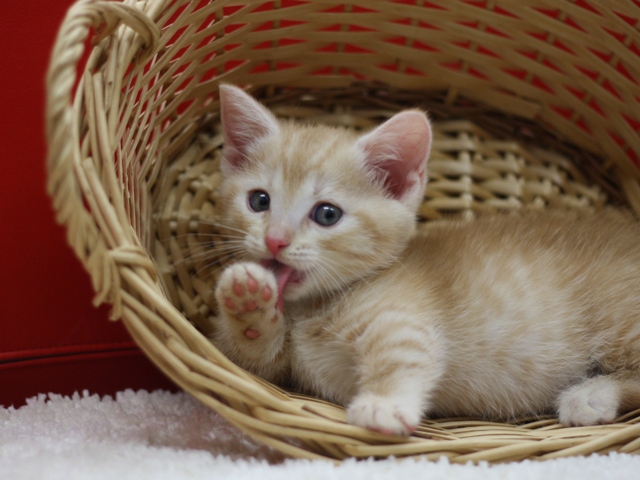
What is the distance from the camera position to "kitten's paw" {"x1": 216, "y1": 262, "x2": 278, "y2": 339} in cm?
113

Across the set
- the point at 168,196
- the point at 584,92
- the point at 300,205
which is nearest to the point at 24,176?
the point at 168,196

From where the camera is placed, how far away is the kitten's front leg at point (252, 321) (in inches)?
44.8

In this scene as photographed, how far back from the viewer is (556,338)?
4.52 ft

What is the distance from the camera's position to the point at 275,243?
1220mm

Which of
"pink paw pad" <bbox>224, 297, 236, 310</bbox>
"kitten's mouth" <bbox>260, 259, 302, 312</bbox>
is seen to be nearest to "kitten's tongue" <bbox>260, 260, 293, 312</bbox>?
"kitten's mouth" <bbox>260, 259, 302, 312</bbox>

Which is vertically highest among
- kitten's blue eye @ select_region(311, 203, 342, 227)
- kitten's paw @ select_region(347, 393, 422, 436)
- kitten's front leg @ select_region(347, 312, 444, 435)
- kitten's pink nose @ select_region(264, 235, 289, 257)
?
kitten's blue eye @ select_region(311, 203, 342, 227)

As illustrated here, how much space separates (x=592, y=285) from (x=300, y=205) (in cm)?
70

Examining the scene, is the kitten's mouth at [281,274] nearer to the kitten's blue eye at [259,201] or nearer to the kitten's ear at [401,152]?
the kitten's blue eye at [259,201]

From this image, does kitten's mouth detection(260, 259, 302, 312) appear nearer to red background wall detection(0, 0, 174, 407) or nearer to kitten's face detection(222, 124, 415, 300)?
kitten's face detection(222, 124, 415, 300)

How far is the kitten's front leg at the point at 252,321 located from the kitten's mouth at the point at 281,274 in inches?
1.7

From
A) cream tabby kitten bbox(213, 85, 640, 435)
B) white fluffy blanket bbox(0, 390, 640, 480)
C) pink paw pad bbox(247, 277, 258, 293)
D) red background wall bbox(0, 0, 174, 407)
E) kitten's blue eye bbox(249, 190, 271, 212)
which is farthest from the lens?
red background wall bbox(0, 0, 174, 407)

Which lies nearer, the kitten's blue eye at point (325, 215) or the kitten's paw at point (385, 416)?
the kitten's paw at point (385, 416)

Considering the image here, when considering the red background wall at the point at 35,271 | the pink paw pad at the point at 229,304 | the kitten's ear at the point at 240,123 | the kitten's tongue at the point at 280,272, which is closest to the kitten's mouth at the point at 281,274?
the kitten's tongue at the point at 280,272

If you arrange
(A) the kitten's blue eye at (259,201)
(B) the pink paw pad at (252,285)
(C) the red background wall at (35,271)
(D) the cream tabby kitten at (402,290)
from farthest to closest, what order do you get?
(C) the red background wall at (35,271) < (A) the kitten's blue eye at (259,201) < (D) the cream tabby kitten at (402,290) < (B) the pink paw pad at (252,285)
